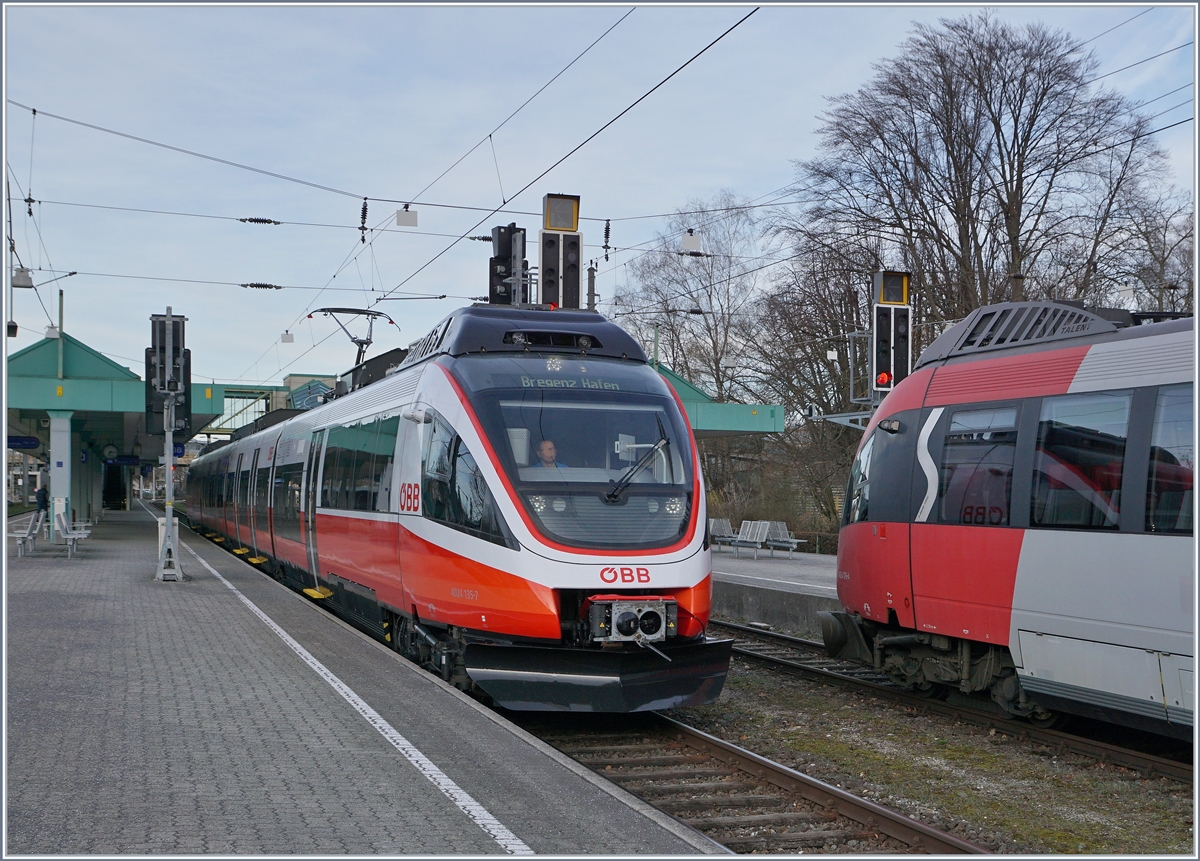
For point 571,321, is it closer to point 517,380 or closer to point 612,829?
point 517,380

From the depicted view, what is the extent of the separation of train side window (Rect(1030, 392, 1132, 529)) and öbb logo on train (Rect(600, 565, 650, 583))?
296cm

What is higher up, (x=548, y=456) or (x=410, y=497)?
(x=548, y=456)

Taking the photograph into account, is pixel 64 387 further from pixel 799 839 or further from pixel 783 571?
pixel 799 839

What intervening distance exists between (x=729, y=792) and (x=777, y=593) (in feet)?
33.9

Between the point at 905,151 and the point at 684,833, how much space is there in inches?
1029

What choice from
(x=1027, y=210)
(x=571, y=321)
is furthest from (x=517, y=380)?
(x=1027, y=210)

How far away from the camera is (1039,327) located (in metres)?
9.35

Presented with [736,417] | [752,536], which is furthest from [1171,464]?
[736,417]

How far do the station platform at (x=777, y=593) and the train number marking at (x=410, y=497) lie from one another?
5888 mm

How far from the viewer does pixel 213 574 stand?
20.8m

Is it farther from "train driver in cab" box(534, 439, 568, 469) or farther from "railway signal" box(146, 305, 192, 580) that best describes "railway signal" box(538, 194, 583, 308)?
"train driver in cab" box(534, 439, 568, 469)

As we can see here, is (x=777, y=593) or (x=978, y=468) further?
(x=777, y=593)

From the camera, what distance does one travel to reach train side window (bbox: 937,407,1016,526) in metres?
9.08


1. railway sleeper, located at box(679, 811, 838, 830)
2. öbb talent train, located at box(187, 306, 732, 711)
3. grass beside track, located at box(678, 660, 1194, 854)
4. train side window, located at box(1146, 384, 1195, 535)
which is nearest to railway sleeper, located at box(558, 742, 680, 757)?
öbb talent train, located at box(187, 306, 732, 711)
